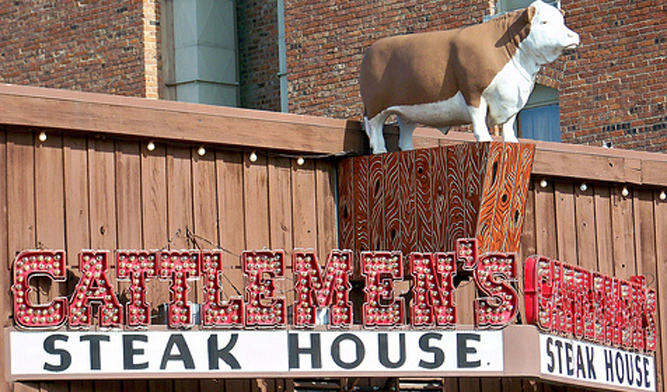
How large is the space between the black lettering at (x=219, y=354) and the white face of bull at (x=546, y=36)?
3.75 m

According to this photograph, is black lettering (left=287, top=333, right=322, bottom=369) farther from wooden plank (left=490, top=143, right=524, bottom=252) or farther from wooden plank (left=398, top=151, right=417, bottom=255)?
wooden plank (left=490, top=143, right=524, bottom=252)

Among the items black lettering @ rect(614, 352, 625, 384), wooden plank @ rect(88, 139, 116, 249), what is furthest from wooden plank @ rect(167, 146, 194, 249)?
black lettering @ rect(614, 352, 625, 384)

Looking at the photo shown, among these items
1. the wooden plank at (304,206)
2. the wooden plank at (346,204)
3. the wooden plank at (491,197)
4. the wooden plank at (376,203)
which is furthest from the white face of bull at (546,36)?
the wooden plank at (304,206)

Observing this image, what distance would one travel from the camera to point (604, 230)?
15602 mm

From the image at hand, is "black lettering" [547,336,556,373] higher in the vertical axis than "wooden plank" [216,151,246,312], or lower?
lower

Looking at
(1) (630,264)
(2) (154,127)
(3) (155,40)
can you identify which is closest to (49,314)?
(2) (154,127)

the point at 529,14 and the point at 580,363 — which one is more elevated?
the point at 529,14

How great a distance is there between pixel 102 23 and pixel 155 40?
103 centimetres

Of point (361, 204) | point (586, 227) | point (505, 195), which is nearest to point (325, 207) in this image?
point (361, 204)

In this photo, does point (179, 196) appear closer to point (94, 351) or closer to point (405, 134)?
point (94, 351)

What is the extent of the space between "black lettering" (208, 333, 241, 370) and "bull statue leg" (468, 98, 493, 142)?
290cm

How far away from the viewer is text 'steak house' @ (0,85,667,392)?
11586mm

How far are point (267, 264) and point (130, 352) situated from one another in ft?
4.38

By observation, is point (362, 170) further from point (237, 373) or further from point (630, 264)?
point (630, 264)
